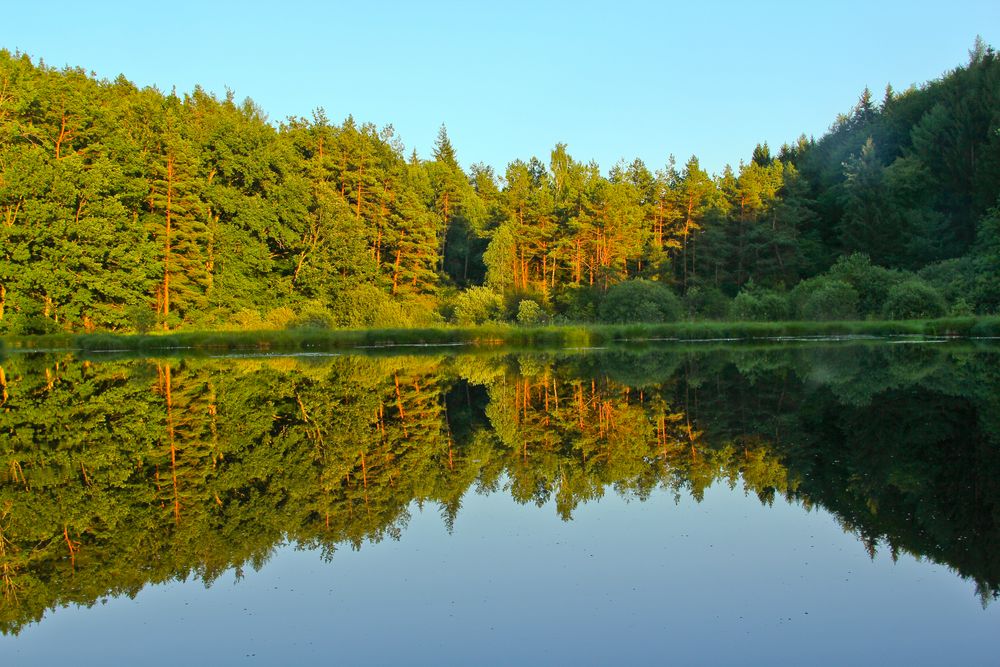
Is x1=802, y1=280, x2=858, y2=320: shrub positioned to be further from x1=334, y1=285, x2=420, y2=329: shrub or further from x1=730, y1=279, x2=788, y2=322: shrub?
x1=334, y1=285, x2=420, y2=329: shrub

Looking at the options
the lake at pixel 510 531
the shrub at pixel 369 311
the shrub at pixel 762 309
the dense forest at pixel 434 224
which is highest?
the dense forest at pixel 434 224

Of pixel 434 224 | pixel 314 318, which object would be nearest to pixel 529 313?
pixel 314 318

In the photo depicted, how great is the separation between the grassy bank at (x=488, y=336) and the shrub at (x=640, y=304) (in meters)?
6.56

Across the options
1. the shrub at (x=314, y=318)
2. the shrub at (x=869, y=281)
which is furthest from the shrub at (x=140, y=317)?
the shrub at (x=869, y=281)

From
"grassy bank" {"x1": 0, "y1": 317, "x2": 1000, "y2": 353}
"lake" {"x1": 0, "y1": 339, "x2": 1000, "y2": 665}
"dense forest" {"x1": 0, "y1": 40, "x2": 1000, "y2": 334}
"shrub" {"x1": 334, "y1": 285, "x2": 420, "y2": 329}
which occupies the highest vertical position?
"dense forest" {"x1": 0, "y1": 40, "x2": 1000, "y2": 334}

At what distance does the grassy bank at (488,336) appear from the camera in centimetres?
3384

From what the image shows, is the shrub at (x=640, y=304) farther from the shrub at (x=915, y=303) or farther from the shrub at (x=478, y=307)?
the shrub at (x=915, y=303)

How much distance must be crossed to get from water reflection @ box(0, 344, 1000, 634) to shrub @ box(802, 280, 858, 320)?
79.3ft

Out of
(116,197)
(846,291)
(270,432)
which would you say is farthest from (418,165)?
(270,432)

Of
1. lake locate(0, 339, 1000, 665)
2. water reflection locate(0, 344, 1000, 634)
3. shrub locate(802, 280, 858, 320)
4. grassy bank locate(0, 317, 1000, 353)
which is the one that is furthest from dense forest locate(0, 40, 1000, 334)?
lake locate(0, 339, 1000, 665)

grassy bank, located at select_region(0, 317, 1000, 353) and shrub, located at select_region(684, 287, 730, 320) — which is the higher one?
shrub, located at select_region(684, 287, 730, 320)

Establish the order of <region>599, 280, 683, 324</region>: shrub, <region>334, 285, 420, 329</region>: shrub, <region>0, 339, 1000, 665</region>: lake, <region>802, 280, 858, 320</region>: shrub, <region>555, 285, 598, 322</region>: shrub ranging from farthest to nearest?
<region>555, 285, 598, 322</region>: shrub
<region>599, 280, 683, 324</region>: shrub
<region>334, 285, 420, 329</region>: shrub
<region>802, 280, 858, 320</region>: shrub
<region>0, 339, 1000, 665</region>: lake

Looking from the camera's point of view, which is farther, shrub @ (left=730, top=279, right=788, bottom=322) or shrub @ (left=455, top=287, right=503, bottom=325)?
shrub @ (left=455, top=287, right=503, bottom=325)

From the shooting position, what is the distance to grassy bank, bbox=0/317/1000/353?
33844mm
